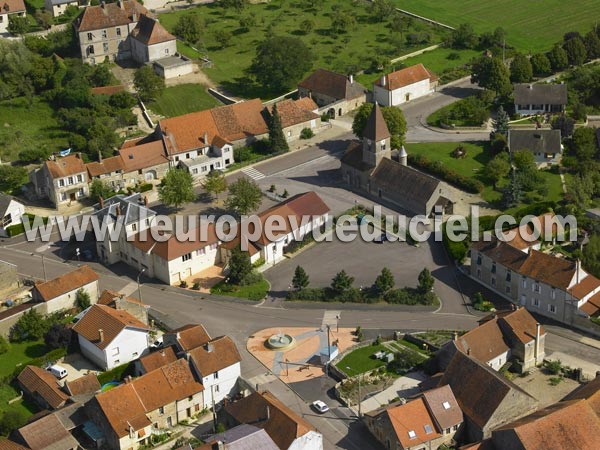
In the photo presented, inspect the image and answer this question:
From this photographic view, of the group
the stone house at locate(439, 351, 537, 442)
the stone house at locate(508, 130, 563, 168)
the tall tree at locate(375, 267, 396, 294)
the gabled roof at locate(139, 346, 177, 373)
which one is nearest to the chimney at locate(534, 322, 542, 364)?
the stone house at locate(439, 351, 537, 442)

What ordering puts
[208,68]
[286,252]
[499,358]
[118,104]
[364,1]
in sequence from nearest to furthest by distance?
[499,358], [286,252], [118,104], [208,68], [364,1]

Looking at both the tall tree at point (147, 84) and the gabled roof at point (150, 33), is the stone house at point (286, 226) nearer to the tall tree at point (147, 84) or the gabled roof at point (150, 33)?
the tall tree at point (147, 84)

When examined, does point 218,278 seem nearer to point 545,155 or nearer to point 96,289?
point 96,289

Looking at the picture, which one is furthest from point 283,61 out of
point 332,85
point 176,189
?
point 176,189

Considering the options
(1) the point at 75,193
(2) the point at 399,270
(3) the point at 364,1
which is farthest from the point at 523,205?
(3) the point at 364,1

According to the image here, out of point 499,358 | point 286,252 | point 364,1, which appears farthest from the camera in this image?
point 364,1

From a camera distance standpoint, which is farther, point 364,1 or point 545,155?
point 364,1

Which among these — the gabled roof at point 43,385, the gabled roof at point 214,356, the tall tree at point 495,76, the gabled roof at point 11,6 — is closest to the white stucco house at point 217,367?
the gabled roof at point 214,356
